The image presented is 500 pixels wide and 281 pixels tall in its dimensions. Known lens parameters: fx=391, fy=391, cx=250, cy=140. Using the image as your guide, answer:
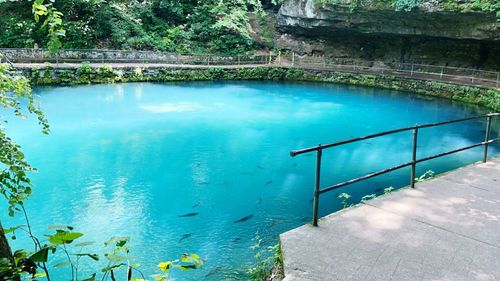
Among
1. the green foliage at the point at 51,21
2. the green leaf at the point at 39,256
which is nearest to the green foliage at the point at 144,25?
the green foliage at the point at 51,21

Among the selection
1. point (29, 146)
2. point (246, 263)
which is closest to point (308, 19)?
point (29, 146)

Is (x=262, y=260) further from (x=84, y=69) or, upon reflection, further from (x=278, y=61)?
(x=278, y=61)

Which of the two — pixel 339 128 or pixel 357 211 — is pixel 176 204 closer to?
pixel 357 211

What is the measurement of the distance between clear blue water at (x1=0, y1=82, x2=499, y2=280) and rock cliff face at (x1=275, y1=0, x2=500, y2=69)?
13.7 ft

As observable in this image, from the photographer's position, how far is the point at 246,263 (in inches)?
210

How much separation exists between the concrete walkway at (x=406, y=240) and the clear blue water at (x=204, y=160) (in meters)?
1.87

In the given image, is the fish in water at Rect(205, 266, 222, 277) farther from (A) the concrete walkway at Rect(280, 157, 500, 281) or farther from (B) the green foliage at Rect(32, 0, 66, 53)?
(B) the green foliage at Rect(32, 0, 66, 53)

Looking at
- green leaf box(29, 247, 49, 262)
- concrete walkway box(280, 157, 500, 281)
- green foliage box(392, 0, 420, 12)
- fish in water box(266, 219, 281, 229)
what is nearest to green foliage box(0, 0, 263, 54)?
green foliage box(392, 0, 420, 12)

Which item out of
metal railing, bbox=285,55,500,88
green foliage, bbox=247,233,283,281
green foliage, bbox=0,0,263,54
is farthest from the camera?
metal railing, bbox=285,55,500,88

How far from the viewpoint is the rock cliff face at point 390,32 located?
1908 centimetres

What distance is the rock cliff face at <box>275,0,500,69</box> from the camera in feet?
62.6

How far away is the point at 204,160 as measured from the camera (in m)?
10.1

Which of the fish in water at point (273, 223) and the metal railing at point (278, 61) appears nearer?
the fish in water at point (273, 223)

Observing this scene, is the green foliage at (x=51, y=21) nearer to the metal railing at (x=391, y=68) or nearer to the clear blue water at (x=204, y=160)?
the clear blue water at (x=204, y=160)
